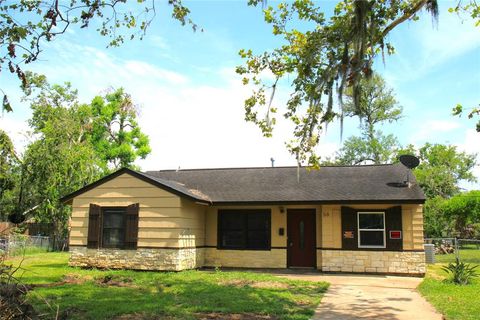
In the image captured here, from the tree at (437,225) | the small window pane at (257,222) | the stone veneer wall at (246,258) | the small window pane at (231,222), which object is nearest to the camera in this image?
the stone veneer wall at (246,258)

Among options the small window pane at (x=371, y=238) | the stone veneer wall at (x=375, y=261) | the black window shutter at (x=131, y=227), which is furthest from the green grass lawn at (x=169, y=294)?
the small window pane at (x=371, y=238)

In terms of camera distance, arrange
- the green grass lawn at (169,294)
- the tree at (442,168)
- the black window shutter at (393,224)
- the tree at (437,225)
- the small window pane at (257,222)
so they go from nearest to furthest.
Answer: the green grass lawn at (169,294), the black window shutter at (393,224), the small window pane at (257,222), the tree at (437,225), the tree at (442,168)

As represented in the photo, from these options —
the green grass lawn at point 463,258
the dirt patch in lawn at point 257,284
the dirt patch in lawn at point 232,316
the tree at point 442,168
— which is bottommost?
the dirt patch in lawn at point 232,316

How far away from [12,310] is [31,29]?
4.01 metres

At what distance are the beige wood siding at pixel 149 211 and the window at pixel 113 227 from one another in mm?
296

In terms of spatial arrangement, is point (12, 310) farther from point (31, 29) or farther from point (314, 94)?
point (314, 94)

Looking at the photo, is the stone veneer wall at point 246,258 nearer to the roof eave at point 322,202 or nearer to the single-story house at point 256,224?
the single-story house at point 256,224

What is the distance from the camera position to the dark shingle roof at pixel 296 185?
1591cm

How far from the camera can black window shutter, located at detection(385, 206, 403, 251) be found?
1562 centimetres

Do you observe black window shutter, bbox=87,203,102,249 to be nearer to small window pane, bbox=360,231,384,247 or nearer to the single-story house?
the single-story house

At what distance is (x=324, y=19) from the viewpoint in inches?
432

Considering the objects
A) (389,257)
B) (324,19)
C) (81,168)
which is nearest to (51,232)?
(81,168)

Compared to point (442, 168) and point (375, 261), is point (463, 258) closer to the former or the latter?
point (375, 261)

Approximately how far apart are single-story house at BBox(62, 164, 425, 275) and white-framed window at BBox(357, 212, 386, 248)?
1.4 inches
